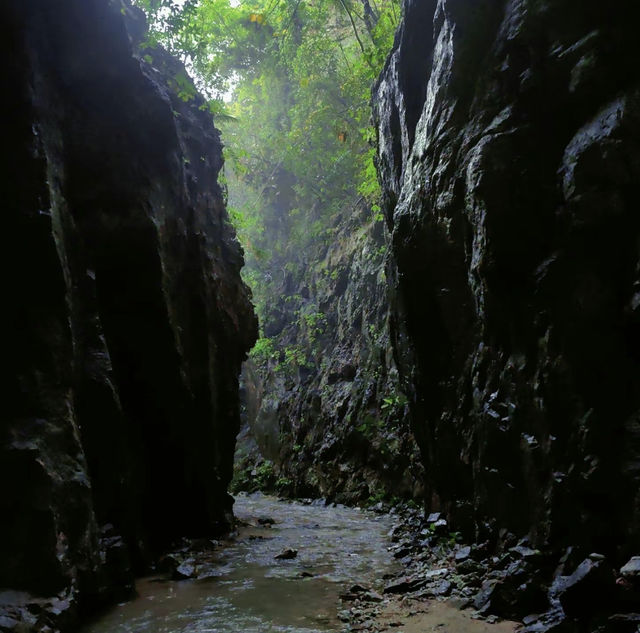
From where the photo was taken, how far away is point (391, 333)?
34.0ft

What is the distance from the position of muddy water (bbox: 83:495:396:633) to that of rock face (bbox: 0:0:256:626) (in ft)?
1.99

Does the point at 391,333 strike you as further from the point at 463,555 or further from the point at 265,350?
the point at 265,350

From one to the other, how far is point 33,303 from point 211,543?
493 centimetres

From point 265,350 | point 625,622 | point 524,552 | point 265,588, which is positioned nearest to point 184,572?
point 265,588

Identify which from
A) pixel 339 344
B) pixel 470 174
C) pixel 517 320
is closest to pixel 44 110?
pixel 470 174

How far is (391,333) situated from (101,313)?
554cm

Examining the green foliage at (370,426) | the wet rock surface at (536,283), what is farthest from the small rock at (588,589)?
the green foliage at (370,426)

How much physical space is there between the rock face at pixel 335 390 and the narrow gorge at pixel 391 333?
7.63ft

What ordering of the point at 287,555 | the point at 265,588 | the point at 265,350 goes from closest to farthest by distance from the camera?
the point at 265,588
the point at 287,555
the point at 265,350

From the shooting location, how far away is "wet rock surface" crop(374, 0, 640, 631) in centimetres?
393

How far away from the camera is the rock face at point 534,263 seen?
3982mm

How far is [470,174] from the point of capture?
5676 mm

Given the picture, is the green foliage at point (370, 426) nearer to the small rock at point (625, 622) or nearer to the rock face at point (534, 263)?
the rock face at point (534, 263)

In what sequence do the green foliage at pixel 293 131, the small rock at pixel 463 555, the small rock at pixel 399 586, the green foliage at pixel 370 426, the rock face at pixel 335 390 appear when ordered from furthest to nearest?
the green foliage at pixel 293 131, the green foliage at pixel 370 426, the rock face at pixel 335 390, the small rock at pixel 463 555, the small rock at pixel 399 586
